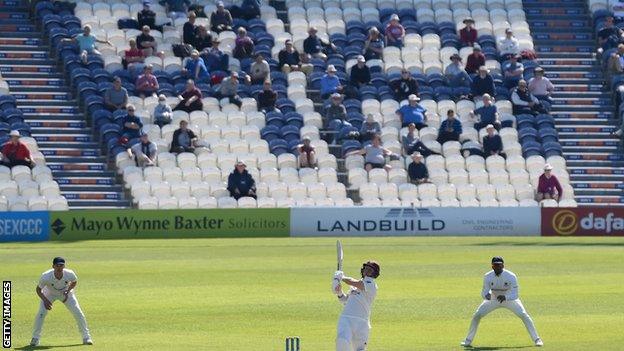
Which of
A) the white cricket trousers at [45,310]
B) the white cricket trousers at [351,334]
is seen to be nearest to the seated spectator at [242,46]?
the white cricket trousers at [45,310]

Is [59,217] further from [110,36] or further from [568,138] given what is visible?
[568,138]

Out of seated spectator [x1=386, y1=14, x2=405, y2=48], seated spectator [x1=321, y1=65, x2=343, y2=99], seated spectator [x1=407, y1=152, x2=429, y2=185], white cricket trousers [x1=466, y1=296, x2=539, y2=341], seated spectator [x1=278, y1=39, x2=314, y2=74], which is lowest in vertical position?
white cricket trousers [x1=466, y1=296, x2=539, y2=341]

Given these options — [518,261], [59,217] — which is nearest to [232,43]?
[59,217]

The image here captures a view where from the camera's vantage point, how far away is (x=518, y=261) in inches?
1188

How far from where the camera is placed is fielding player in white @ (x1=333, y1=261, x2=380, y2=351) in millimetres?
15938

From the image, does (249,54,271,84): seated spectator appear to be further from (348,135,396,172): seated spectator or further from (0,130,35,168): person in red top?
(0,130,35,168): person in red top

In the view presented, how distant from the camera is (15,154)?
3641 centimetres

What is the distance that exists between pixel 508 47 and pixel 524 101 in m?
2.26

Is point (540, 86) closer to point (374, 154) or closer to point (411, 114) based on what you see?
point (411, 114)

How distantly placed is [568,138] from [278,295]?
19.2 metres

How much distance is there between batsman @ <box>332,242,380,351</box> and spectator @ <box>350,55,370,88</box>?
25.0 metres

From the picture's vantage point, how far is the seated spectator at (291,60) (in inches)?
1620

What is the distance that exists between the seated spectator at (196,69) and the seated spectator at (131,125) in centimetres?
293

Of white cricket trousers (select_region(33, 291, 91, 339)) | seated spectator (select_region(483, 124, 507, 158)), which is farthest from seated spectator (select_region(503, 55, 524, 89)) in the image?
white cricket trousers (select_region(33, 291, 91, 339))
